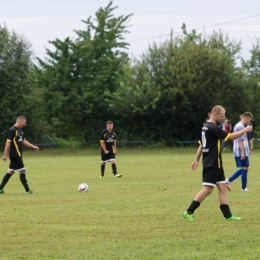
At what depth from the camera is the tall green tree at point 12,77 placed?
48.9 metres

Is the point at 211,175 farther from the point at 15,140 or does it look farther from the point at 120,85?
the point at 120,85

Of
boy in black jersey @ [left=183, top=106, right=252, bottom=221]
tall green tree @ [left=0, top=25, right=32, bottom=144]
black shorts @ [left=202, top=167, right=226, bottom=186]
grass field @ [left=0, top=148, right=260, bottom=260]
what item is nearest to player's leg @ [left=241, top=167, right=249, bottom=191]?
grass field @ [left=0, top=148, right=260, bottom=260]

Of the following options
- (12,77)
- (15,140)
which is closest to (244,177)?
(15,140)

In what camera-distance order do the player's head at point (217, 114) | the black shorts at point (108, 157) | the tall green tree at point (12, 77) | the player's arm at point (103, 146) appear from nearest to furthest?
1. the player's head at point (217, 114)
2. the player's arm at point (103, 146)
3. the black shorts at point (108, 157)
4. the tall green tree at point (12, 77)

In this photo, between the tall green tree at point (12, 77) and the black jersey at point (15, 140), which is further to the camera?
the tall green tree at point (12, 77)

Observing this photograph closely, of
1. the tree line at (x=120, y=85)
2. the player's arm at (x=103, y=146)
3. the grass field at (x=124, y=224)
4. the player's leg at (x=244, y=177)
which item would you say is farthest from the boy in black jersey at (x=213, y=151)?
the tree line at (x=120, y=85)

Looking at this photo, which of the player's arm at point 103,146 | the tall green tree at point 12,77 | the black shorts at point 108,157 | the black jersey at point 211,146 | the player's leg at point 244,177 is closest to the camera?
the black jersey at point 211,146

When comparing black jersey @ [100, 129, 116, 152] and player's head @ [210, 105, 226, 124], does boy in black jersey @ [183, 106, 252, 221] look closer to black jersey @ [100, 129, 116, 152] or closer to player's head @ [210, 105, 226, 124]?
player's head @ [210, 105, 226, 124]

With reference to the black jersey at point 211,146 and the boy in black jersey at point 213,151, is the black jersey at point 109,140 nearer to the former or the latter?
the boy in black jersey at point 213,151

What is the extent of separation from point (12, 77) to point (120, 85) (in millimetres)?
8486

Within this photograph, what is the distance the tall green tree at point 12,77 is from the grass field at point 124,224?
96.7 feet

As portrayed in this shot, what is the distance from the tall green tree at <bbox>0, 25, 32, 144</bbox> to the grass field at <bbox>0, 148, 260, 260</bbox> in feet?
96.7

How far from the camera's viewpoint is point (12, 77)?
4953cm

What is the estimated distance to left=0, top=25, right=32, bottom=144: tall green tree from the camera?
161 feet
